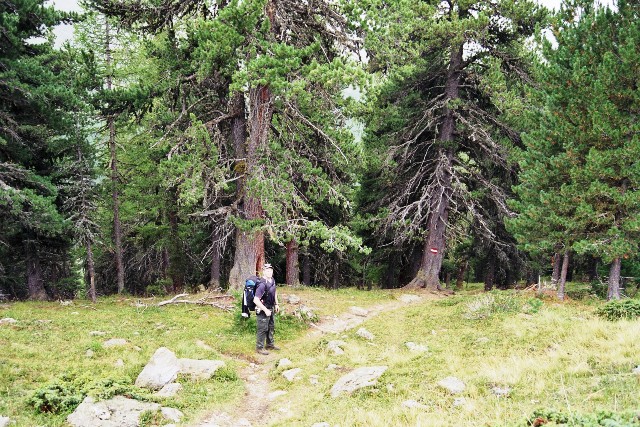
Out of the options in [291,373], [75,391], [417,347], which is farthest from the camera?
[417,347]

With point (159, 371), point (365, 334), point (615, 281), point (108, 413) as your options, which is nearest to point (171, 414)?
point (108, 413)

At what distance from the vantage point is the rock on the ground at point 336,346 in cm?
972

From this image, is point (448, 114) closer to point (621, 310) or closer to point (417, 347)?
point (621, 310)

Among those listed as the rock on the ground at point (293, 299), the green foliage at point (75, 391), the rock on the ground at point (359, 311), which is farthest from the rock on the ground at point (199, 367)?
the rock on the ground at point (359, 311)

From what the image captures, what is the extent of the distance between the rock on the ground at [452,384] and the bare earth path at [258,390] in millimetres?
2712

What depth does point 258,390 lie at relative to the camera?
26.6ft

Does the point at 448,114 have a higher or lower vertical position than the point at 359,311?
higher

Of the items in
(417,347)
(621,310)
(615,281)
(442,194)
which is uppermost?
(442,194)

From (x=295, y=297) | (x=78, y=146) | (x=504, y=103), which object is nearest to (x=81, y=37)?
(x=78, y=146)

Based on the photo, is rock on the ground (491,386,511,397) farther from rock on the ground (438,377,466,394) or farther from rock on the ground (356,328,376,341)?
rock on the ground (356,328,376,341)

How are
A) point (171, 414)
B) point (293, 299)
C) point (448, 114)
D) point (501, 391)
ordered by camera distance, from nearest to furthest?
point (501, 391) < point (171, 414) < point (293, 299) < point (448, 114)

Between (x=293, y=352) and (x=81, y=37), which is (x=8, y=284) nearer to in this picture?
(x=81, y=37)

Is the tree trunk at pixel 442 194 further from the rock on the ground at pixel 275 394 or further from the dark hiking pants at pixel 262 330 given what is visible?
the rock on the ground at pixel 275 394

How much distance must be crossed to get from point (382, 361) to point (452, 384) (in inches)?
88.8
